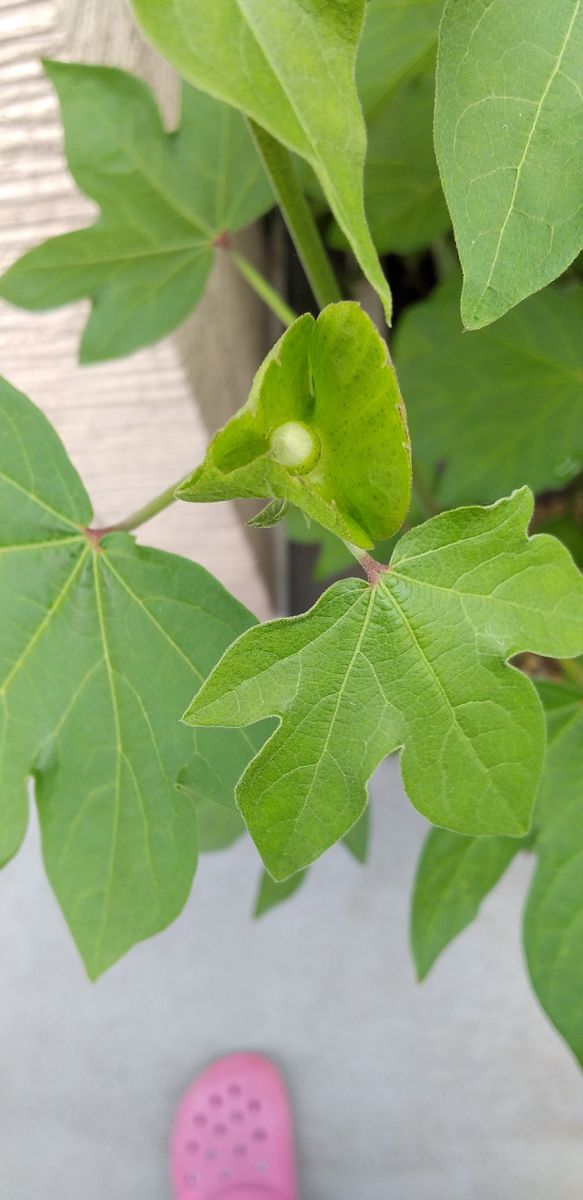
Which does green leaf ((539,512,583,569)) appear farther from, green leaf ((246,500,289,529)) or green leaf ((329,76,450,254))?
green leaf ((246,500,289,529))

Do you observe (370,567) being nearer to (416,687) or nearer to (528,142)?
(416,687)

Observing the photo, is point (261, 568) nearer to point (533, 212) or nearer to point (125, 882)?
point (125, 882)

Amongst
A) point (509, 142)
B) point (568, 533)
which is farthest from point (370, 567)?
point (568, 533)

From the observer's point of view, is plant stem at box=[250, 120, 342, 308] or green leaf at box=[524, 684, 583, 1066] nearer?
plant stem at box=[250, 120, 342, 308]

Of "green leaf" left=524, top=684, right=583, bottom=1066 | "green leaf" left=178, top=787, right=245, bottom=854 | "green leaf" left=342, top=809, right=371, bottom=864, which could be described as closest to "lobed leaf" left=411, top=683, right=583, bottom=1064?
"green leaf" left=524, top=684, right=583, bottom=1066

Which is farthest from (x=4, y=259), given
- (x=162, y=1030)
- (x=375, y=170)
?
(x=162, y=1030)
